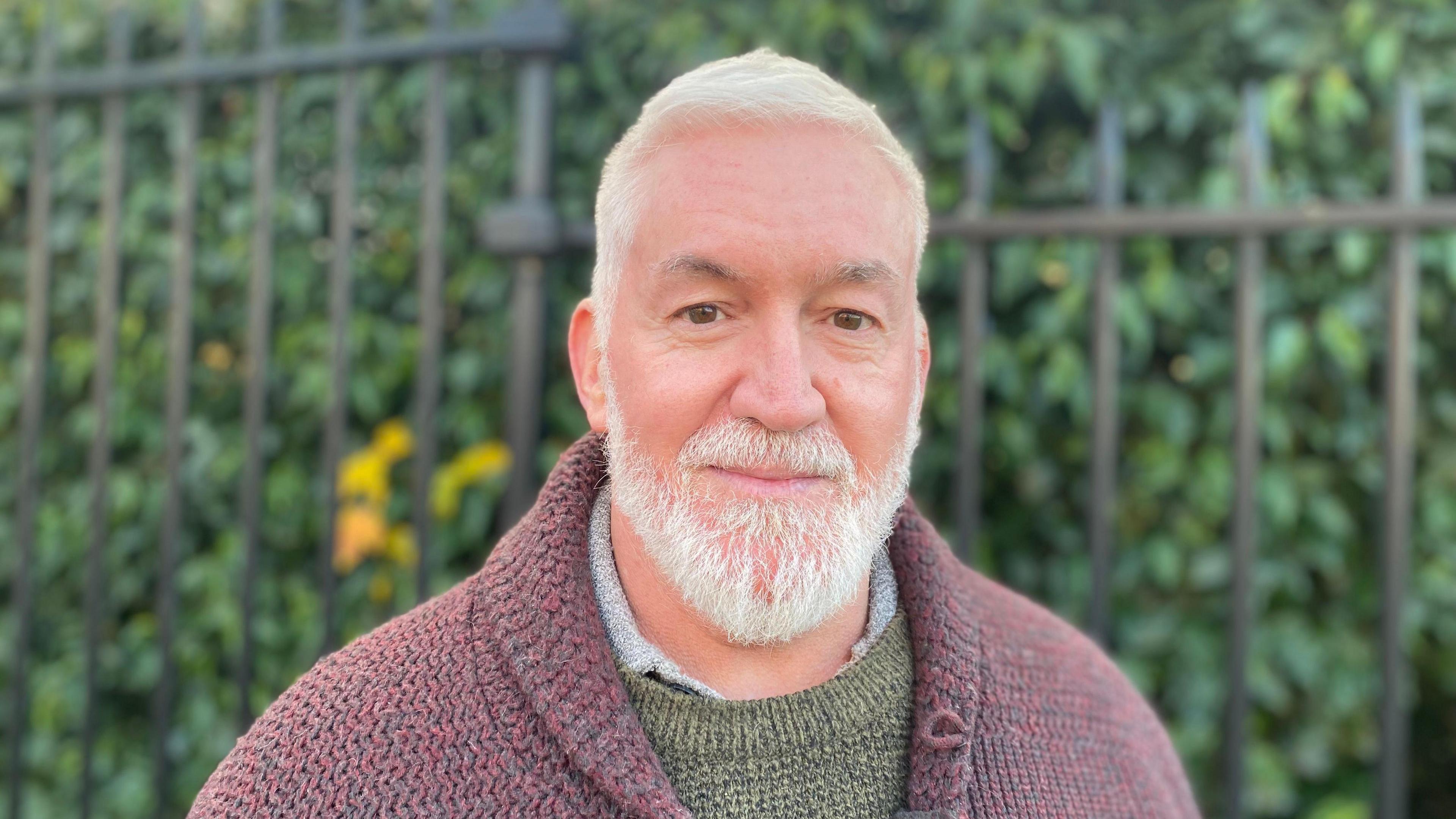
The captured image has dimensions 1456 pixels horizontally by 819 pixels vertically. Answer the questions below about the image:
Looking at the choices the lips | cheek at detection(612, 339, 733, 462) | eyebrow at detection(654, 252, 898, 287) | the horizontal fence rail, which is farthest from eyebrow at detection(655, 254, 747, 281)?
the horizontal fence rail

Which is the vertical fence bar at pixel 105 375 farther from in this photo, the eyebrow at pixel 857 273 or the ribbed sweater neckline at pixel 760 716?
the eyebrow at pixel 857 273

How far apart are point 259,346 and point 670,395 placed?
4.56 ft

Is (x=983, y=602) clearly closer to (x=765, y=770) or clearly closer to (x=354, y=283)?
(x=765, y=770)

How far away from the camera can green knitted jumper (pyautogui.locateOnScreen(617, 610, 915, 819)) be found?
1.41 m

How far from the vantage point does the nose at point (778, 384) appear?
54.2 inches

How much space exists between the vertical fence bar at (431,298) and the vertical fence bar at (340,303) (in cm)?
16

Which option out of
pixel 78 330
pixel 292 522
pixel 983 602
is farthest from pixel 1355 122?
pixel 78 330

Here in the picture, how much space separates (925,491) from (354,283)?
150 cm

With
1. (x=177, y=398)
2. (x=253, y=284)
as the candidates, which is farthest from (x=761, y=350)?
(x=177, y=398)

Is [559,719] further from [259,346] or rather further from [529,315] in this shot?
[259,346]

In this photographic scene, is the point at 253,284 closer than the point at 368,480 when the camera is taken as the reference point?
Yes

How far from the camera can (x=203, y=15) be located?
108 inches

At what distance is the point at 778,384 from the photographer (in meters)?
1.38

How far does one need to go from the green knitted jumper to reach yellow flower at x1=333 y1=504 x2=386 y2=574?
1.38 metres
